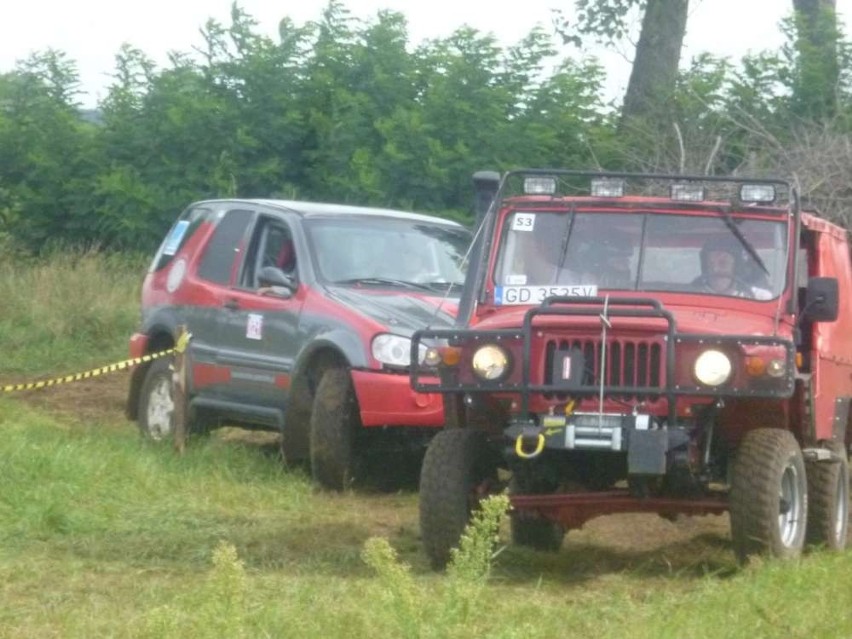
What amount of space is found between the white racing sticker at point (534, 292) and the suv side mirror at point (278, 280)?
8.50 feet

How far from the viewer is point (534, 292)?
9.20 meters

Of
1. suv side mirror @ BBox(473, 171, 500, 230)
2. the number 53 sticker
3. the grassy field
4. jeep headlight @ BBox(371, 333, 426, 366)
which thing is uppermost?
suv side mirror @ BBox(473, 171, 500, 230)

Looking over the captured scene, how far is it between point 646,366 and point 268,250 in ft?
15.4

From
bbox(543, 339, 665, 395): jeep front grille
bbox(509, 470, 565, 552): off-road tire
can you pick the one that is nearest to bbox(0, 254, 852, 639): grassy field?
bbox(509, 470, 565, 552): off-road tire

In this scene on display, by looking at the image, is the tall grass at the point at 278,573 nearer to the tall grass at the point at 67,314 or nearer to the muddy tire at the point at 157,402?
the muddy tire at the point at 157,402

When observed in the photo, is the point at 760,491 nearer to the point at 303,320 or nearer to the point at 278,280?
the point at 303,320

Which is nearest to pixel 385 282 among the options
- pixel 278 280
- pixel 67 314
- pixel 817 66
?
pixel 278 280

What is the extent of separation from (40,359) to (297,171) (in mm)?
4591

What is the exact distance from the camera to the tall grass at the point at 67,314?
59.9 feet

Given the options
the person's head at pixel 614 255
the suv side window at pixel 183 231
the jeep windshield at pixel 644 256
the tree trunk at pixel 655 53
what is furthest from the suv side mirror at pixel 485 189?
the tree trunk at pixel 655 53

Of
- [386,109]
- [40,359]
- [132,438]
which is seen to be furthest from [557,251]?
[386,109]

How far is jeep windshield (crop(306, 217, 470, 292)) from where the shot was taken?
1195cm

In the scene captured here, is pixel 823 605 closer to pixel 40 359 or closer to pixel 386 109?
pixel 40 359

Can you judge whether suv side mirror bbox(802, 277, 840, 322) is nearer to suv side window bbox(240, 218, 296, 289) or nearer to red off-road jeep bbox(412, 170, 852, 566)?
red off-road jeep bbox(412, 170, 852, 566)
